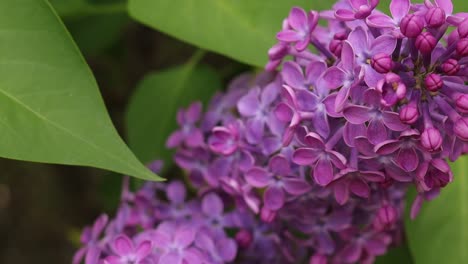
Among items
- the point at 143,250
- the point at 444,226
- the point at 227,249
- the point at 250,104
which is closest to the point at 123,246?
the point at 143,250

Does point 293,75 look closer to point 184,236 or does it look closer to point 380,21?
point 380,21

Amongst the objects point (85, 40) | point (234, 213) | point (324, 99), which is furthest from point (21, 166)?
point (324, 99)

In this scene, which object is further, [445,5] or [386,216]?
[386,216]

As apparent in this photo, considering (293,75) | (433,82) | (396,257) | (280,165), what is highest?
(433,82)

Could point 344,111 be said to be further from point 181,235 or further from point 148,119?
point 148,119

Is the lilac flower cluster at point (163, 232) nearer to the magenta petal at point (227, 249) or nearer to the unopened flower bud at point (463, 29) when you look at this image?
the magenta petal at point (227, 249)

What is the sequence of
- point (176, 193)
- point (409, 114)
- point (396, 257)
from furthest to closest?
point (396, 257)
point (176, 193)
point (409, 114)
